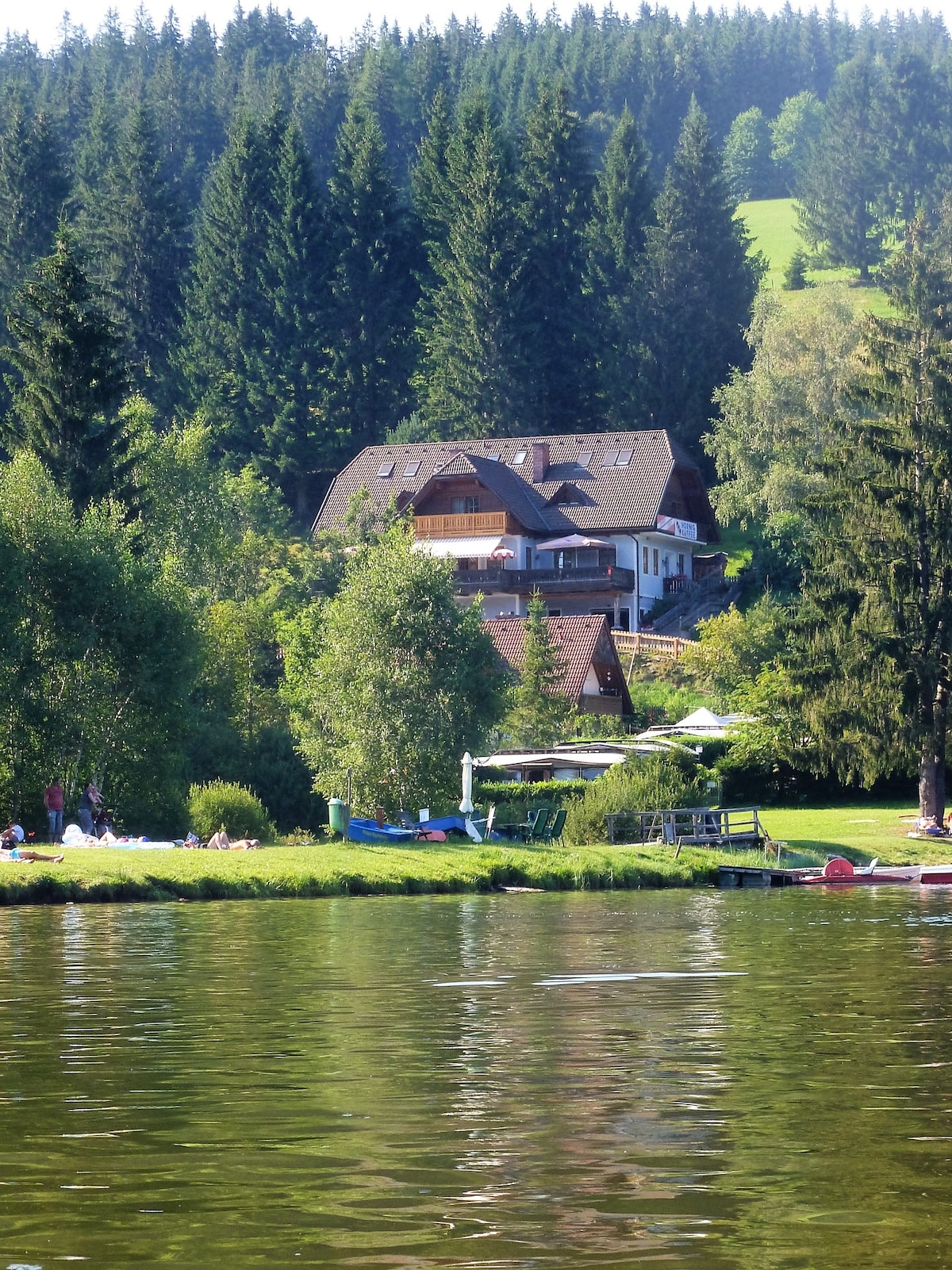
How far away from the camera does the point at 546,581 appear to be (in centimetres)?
9981

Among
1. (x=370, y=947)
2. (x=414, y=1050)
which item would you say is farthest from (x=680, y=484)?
(x=414, y=1050)

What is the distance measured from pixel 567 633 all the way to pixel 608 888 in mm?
39261

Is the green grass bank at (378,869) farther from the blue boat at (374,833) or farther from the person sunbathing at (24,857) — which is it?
the blue boat at (374,833)

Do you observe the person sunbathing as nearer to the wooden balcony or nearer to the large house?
the large house

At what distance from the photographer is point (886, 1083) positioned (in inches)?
498

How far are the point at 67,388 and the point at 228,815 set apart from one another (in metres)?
19.3

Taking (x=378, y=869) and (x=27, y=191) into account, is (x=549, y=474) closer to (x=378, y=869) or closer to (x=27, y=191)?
(x=27, y=191)

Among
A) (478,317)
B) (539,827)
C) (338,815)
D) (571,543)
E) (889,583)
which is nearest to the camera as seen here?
(338,815)

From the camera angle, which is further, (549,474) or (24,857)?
(549,474)

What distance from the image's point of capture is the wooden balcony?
10150 cm

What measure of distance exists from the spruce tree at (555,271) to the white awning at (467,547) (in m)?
16.1

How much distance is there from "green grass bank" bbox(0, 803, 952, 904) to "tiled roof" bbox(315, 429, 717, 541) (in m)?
53.3

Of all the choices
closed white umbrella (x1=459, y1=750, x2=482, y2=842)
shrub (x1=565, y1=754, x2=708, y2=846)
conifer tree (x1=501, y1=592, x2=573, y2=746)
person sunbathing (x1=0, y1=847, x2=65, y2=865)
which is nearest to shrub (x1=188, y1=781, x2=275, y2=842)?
closed white umbrella (x1=459, y1=750, x2=482, y2=842)

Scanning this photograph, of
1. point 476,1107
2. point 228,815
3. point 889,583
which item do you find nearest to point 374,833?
point 228,815
